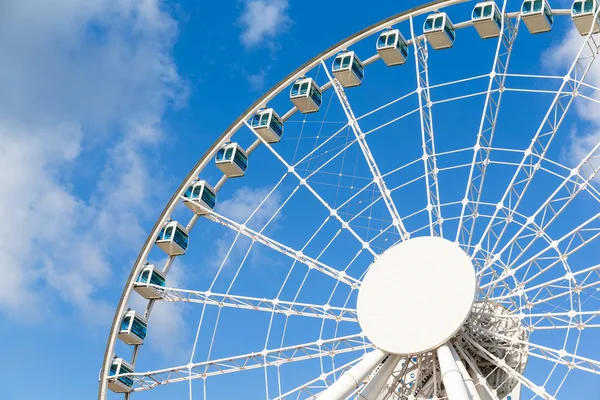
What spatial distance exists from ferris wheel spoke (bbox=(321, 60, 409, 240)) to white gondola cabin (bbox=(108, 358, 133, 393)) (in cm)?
1037

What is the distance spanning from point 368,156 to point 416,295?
651 cm

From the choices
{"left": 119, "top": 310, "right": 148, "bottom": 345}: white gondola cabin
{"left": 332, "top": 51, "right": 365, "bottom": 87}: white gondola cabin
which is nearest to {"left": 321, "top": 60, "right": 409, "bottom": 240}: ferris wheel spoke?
{"left": 332, "top": 51, "right": 365, "bottom": 87}: white gondola cabin

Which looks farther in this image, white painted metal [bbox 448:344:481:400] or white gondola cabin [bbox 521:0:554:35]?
white gondola cabin [bbox 521:0:554:35]

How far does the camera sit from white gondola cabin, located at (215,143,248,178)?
38.9m

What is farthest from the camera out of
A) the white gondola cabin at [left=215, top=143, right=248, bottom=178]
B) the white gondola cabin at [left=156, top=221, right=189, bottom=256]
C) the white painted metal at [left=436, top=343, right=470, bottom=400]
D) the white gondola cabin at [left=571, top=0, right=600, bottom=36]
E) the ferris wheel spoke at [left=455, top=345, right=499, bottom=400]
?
the white gondola cabin at [left=215, top=143, right=248, bottom=178]

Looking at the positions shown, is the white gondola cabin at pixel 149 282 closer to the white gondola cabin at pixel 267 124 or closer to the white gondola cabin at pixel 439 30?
the white gondola cabin at pixel 267 124

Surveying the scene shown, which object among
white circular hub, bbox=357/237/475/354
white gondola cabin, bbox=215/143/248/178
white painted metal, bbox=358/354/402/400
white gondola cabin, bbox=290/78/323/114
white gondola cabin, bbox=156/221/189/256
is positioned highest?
white gondola cabin, bbox=290/78/323/114

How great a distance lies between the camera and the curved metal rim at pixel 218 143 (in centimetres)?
3678

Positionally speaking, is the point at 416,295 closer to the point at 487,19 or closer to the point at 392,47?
the point at 392,47

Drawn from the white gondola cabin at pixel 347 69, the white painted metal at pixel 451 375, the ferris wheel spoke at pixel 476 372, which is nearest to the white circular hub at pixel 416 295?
the white painted metal at pixel 451 375

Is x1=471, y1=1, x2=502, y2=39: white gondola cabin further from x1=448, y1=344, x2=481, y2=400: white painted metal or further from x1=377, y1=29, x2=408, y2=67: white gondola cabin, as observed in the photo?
x1=448, y1=344, x2=481, y2=400: white painted metal

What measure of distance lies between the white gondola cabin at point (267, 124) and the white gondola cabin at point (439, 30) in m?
6.18

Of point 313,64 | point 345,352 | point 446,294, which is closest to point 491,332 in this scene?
point 446,294

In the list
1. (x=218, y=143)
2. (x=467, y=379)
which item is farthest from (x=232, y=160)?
(x=467, y=379)
